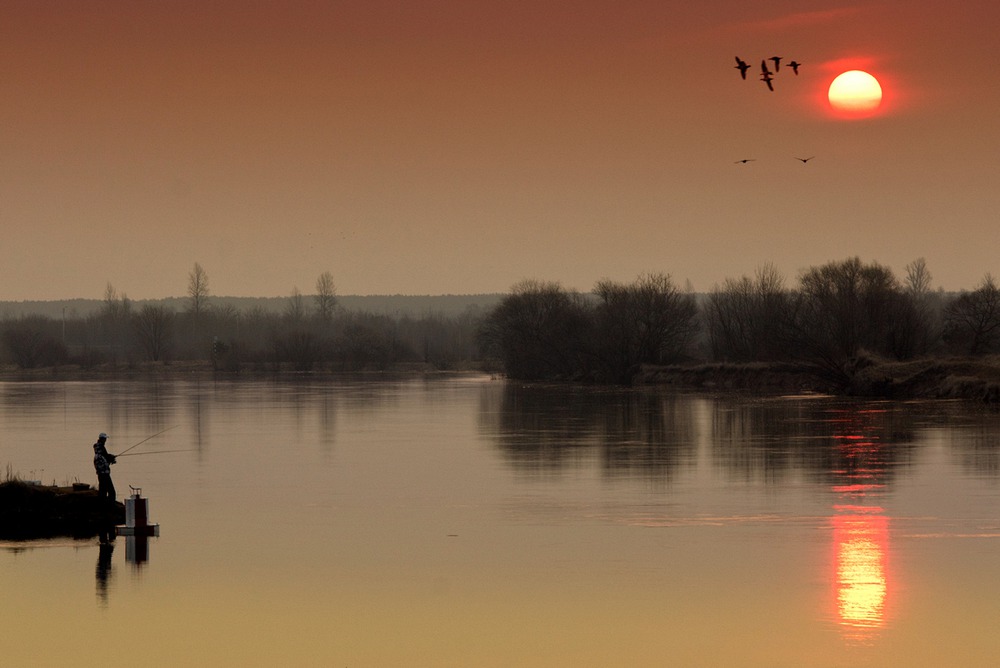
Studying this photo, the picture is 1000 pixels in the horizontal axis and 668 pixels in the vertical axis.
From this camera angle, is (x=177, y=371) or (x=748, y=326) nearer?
(x=748, y=326)

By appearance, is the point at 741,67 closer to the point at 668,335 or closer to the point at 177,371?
the point at 668,335

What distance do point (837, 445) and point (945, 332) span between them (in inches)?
1714

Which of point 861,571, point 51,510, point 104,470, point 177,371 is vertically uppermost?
point 177,371

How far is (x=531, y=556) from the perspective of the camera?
58.1ft

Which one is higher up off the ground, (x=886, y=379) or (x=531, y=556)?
(x=886, y=379)

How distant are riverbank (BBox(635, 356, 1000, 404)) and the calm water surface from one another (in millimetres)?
17909

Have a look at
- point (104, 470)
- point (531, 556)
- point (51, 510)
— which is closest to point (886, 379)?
point (531, 556)

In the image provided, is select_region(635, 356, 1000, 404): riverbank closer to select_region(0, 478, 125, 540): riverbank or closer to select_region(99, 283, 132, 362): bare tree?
→ select_region(0, 478, 125, 540): riverbank

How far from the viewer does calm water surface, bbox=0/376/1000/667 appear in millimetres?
13281

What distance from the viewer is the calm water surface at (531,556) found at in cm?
1328

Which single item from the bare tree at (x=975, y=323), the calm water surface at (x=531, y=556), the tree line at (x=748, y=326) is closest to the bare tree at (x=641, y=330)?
the tree line at (x=748, y=326)

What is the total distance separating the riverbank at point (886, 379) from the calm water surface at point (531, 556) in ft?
58.8

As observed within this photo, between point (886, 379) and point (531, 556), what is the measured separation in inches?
1702

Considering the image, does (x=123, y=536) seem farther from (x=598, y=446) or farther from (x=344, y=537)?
(x=598, y=446)
